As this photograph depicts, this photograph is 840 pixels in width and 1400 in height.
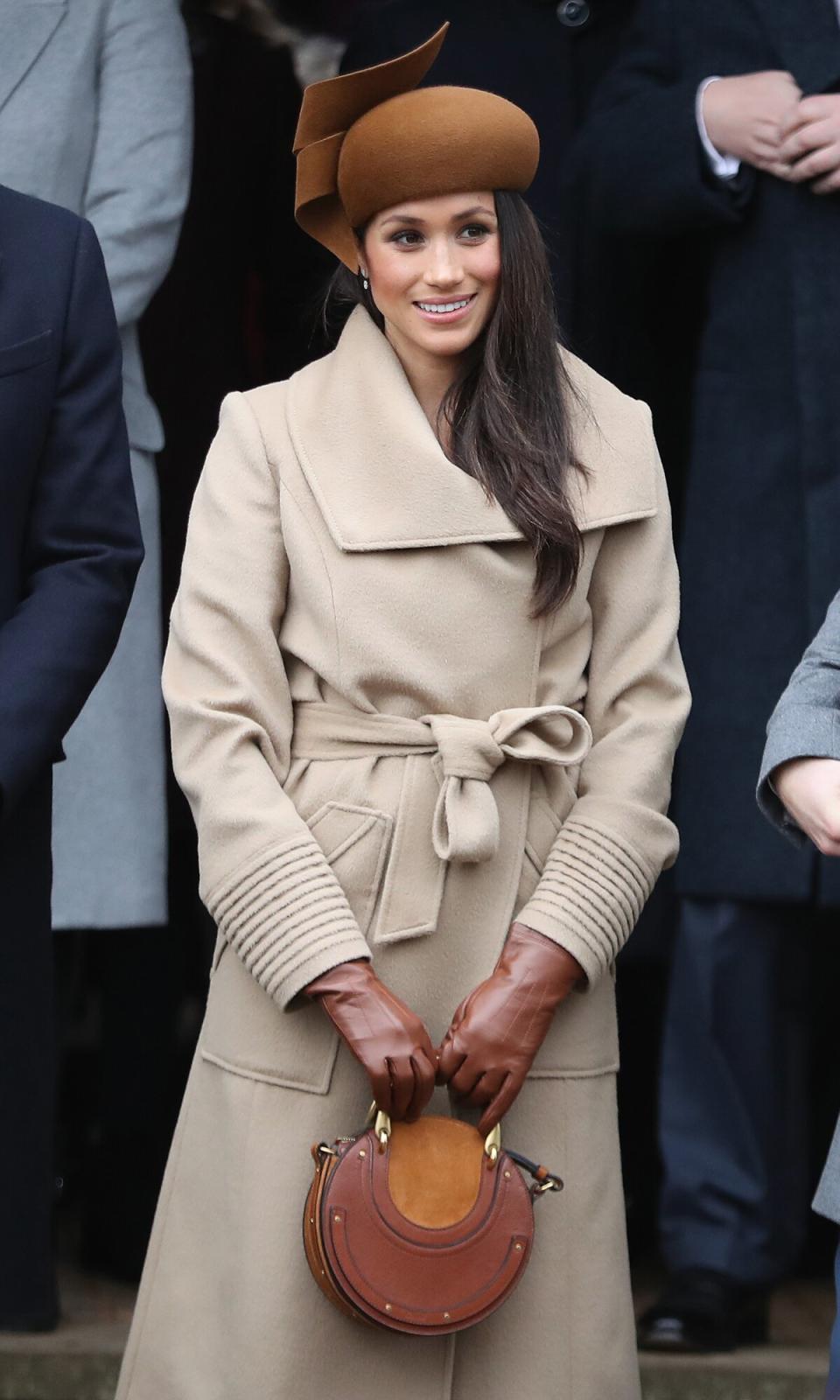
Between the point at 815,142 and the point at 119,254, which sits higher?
the point at 815,142

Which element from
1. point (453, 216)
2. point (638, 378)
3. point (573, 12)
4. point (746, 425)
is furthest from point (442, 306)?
point (573, 12)

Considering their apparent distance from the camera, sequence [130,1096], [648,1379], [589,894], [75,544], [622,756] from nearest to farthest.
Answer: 1. [589,894]
2. [622,756]
3. [75,544]
4. [648,1379]
5. [130,1096]

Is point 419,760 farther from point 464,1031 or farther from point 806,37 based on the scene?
point 806,37

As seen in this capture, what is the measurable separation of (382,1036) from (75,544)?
0.82m

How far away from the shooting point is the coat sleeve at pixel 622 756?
2889mm

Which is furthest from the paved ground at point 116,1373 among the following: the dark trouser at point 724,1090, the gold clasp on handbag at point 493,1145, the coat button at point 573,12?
the coat button at point 573,12

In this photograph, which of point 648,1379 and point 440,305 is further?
point 648,1379

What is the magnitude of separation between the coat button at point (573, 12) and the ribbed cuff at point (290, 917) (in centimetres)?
195

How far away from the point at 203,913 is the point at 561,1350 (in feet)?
5.81

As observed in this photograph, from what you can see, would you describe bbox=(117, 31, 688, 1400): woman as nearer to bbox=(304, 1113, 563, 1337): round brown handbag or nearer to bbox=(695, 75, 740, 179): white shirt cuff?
bbox=(304, 1113, 563, 1337): round brown handbag

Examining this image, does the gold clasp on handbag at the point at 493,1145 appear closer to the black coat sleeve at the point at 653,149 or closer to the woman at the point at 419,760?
the woman at the point at 419,760

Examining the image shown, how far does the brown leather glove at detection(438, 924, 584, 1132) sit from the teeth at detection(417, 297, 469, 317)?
2.62ft

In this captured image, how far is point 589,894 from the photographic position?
9.46 ft

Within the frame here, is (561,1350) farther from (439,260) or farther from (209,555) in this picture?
(439,260)
